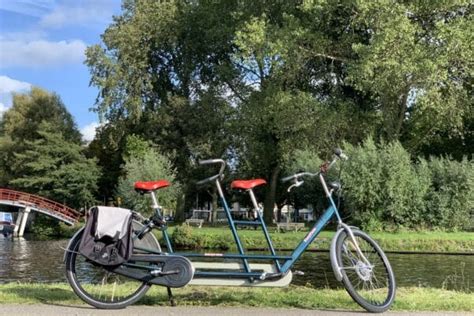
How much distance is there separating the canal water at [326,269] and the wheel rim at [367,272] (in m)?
7.82

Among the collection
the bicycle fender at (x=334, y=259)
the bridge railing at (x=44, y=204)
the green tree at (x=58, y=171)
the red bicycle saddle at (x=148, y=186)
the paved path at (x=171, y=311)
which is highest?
the green tree at (x=58, y=171)

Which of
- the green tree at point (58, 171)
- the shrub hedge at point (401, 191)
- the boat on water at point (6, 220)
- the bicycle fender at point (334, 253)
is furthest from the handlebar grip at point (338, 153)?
the boat on water at point (6, 220)

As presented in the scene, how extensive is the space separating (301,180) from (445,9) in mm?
24960

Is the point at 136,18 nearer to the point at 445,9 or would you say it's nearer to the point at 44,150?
the point at 44,150

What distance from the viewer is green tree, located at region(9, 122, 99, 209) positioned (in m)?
50.8

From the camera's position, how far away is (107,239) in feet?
20.0

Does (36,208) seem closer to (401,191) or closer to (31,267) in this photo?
(31,267)

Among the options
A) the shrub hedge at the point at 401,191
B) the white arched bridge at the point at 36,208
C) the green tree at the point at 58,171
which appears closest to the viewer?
the shrub hedge at the point at 401,191

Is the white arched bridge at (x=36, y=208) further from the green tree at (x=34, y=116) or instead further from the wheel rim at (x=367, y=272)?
the wheel rim at (x=367, y=272)

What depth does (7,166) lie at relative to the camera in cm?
6075

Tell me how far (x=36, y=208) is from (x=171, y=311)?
44.7m

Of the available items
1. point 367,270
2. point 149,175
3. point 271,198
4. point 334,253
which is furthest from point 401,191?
point 334,253

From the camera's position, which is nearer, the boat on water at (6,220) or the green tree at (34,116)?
the boat on water at (6,220)

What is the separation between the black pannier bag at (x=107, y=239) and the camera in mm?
6047
